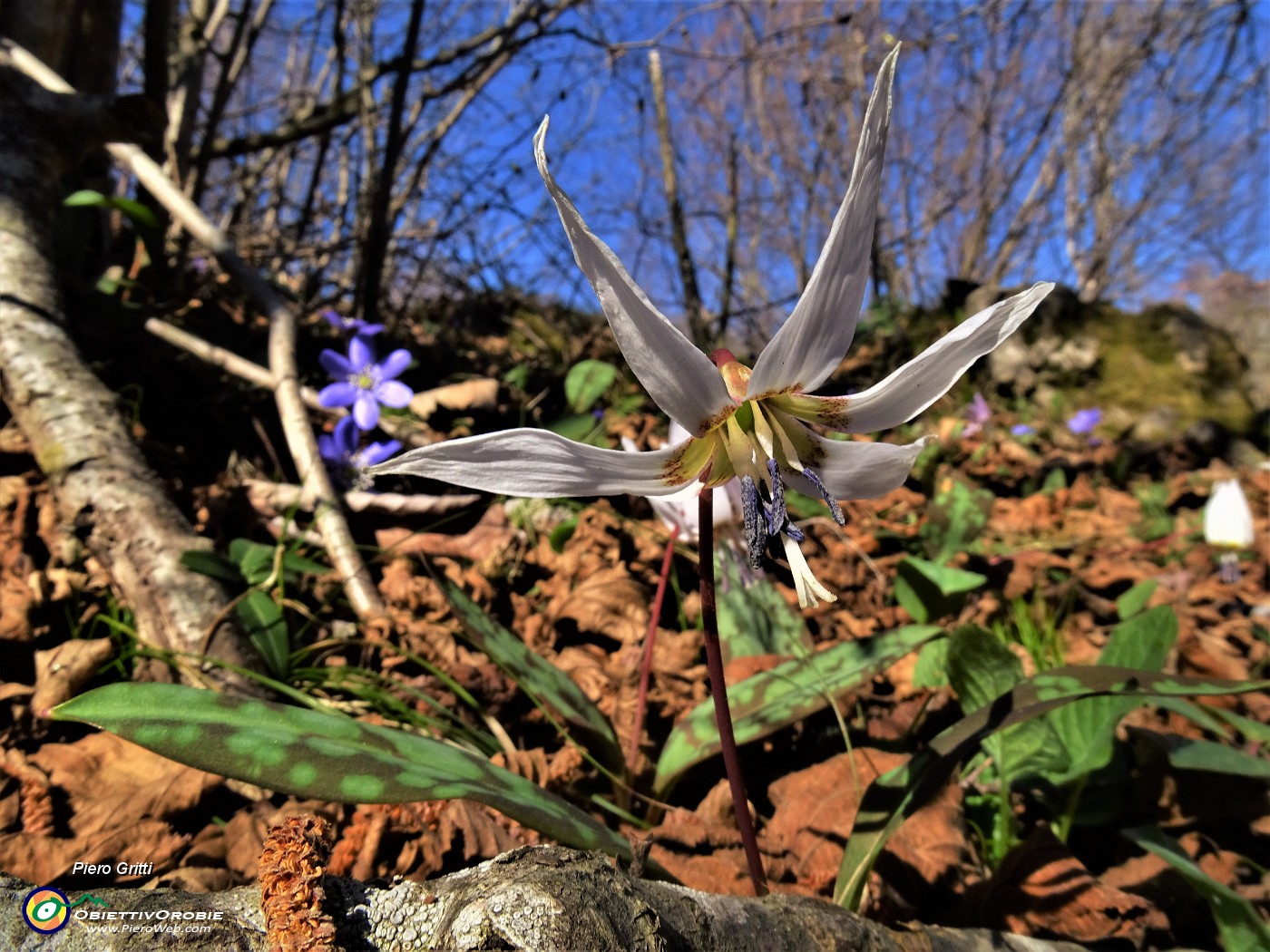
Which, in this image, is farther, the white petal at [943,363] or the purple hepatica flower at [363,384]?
the purple hepatica flower at [363,384]

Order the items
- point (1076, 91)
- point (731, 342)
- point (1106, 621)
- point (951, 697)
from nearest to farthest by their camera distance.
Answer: point (951, 697) < point (1106, 621) < point (731, 342) < point (1076, 91)

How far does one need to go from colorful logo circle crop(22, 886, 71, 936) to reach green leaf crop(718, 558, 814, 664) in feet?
4.08

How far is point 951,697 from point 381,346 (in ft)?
8.79

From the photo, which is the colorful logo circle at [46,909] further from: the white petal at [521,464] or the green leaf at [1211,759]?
the green leaf at [1211,759]

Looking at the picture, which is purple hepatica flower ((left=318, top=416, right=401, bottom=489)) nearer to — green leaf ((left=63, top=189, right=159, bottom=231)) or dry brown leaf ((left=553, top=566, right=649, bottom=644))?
dry brown leaf ((left=553, top=566, right=649, bottom=644))

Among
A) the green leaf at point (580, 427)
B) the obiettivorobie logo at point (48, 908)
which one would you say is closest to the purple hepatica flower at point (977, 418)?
the green leaf at point (580, 427)

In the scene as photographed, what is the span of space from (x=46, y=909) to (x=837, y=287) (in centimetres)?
91

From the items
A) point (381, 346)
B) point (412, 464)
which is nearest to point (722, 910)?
point (412, 464)

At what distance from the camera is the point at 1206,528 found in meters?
2.60

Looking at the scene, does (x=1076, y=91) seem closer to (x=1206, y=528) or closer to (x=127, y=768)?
(x=1206, y=528)

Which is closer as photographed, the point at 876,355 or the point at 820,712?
the point at 820,712

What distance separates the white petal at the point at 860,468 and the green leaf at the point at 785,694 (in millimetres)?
378

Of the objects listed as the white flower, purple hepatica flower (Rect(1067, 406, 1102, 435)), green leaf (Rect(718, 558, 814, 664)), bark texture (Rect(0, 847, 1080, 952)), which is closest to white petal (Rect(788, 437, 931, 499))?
bark texture (Rect(0, 847, 1080, 952))

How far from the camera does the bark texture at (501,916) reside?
56 centimetres
